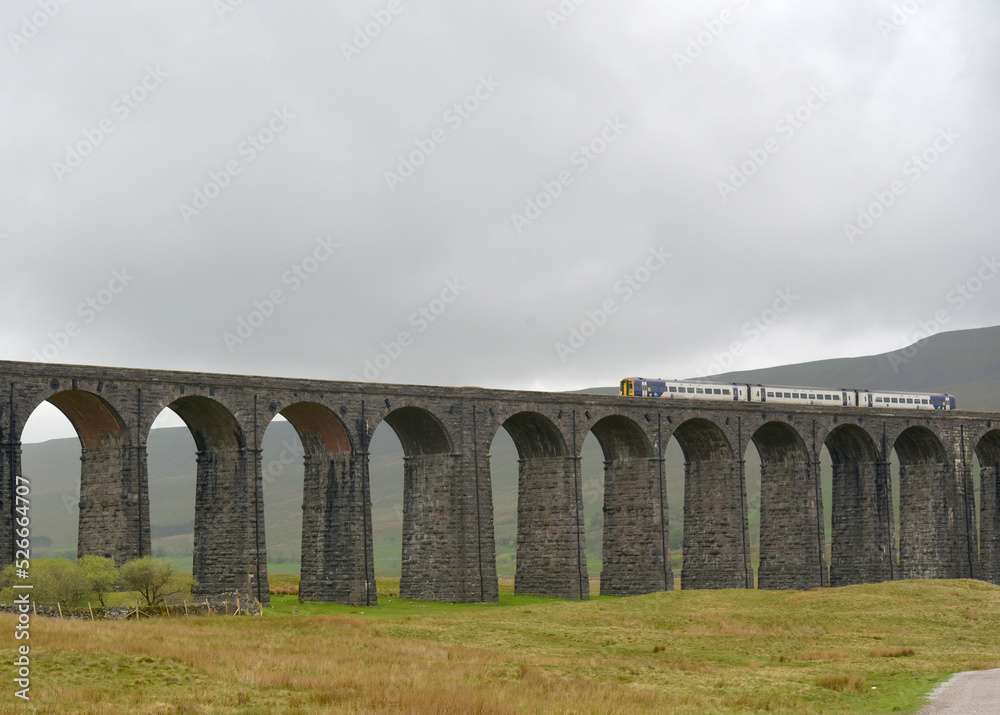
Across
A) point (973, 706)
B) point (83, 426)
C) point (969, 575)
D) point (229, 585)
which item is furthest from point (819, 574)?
point (973, 706)

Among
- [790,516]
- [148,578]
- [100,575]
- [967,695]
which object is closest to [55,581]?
[100,575]

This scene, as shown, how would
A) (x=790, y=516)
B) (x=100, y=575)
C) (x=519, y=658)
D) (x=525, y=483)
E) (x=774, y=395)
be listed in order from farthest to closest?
1. (x=774, y=395)
2. (x=790, y=516)
3. (x=525, y=483)
4. (x=100, y=575)
5. (x=519, y=658)

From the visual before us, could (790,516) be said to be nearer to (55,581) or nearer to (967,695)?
(55,581)

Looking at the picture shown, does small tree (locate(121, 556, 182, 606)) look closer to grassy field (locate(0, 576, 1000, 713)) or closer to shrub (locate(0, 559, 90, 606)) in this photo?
shrub (locate(0, 559, 90, 606))

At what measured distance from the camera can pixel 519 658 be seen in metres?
35.2

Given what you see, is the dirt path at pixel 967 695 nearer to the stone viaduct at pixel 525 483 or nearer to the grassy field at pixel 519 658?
the grassy field at pixel 519 658

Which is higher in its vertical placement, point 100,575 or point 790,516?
point 790,516

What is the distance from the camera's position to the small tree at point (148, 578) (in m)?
46.4

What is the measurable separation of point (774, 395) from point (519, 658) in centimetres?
4319

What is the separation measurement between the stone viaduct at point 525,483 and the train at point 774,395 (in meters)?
1.29

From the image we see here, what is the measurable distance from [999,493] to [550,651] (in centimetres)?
5882

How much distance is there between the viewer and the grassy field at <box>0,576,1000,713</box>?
2555 centimetres

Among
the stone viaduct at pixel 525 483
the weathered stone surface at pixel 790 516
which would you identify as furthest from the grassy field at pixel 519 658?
the weathered stone surface at pixel 790 516

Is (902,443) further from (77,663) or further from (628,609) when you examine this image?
(77,663)
